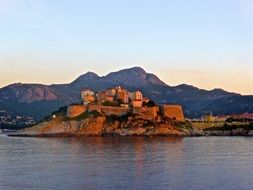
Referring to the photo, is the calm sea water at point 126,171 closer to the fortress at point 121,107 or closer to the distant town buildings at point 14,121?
the fortress at point 121,107

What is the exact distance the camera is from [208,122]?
14438cm

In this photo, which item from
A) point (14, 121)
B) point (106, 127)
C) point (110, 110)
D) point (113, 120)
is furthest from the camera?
point (14, 121)

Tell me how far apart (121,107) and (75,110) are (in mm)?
9306

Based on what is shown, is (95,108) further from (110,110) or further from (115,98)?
(115,98)

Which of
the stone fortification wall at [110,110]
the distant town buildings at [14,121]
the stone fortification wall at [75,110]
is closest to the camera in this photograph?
the stone fortification wall at [75,110]

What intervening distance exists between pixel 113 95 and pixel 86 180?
82025mm

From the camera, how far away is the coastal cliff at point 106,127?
99250 millimetres

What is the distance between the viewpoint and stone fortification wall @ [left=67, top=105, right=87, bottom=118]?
103 metres

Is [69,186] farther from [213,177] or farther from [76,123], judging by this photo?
[76,123]

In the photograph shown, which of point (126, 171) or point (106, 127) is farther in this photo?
point (106, 127)

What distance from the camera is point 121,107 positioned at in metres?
106

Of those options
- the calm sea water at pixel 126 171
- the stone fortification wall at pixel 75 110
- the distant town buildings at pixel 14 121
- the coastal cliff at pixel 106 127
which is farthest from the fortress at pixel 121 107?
the distant town buildings at pixel 14 121

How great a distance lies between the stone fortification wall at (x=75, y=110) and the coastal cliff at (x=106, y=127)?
1492mm

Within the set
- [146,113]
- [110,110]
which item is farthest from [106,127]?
[146,113]
